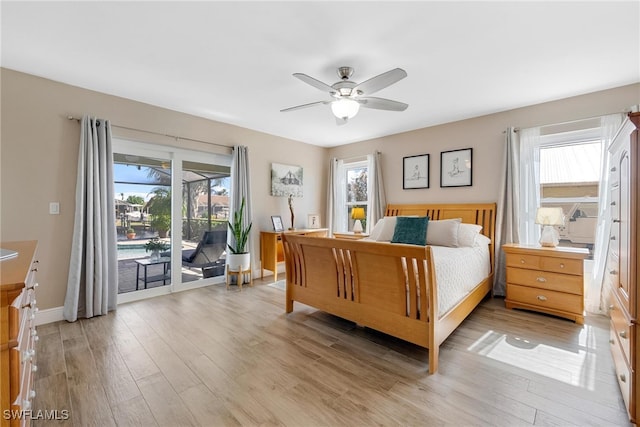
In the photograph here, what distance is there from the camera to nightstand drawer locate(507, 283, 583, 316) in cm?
288

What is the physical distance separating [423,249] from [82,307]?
3.57 m

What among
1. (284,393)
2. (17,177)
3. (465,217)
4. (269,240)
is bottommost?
(284,393)

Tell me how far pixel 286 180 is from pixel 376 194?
168cm

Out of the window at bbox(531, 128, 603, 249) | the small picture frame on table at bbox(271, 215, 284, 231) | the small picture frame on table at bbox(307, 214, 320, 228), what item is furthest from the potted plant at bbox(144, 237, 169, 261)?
the window at bbox(531, 128, 603, 249)

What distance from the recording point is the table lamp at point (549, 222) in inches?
122

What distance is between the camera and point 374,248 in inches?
88.6

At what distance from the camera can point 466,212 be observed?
4047mm

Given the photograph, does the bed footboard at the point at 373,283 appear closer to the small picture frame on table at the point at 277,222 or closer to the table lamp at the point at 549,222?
the small picture frame on table at the point at 277,222

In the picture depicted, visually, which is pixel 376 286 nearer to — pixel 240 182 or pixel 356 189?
pixel 240 182

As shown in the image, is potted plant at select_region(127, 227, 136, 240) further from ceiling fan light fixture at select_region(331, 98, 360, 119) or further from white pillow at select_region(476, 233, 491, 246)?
white pillow at select_region(476, 233, 491, 246)

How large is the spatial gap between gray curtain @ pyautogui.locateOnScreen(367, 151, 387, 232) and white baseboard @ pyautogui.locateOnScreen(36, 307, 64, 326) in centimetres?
432

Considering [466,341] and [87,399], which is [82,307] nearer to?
[87,399]

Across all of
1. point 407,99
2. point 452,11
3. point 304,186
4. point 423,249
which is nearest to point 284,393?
point 423,249

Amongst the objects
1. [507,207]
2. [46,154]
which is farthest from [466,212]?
[46,154]
